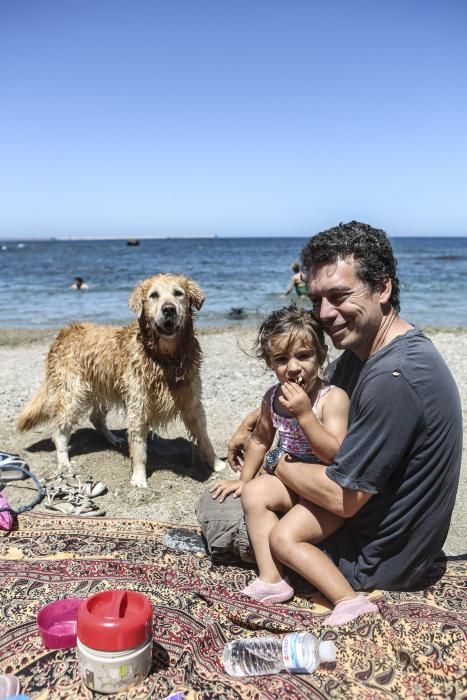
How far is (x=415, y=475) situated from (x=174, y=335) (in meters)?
3.56

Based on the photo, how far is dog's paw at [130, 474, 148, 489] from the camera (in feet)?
20.2

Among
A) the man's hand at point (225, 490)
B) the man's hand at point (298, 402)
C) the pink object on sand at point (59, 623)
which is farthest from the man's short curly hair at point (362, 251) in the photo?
the pink object on sand at point (59, 623)

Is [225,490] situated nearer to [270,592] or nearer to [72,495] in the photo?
[270,592]

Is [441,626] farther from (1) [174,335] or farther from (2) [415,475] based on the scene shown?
(1) [174,335]

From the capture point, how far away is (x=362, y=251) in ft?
10.4

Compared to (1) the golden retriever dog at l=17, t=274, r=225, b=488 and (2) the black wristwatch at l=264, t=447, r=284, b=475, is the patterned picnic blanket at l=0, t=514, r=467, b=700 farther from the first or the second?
(1) the golden retriever dog at l=17, t=274, r=225, b=488

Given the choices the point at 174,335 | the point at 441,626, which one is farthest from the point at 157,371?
the point at 441,626

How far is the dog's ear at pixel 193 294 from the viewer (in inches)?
247

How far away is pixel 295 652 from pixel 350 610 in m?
0.44

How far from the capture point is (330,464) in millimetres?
3242

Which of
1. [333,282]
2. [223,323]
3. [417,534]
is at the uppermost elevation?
[333,282]

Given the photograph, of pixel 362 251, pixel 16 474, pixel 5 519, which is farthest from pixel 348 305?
Result: pixel 16 474

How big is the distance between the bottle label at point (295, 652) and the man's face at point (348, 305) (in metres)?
1.47

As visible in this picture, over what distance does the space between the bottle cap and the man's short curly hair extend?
1.73m
